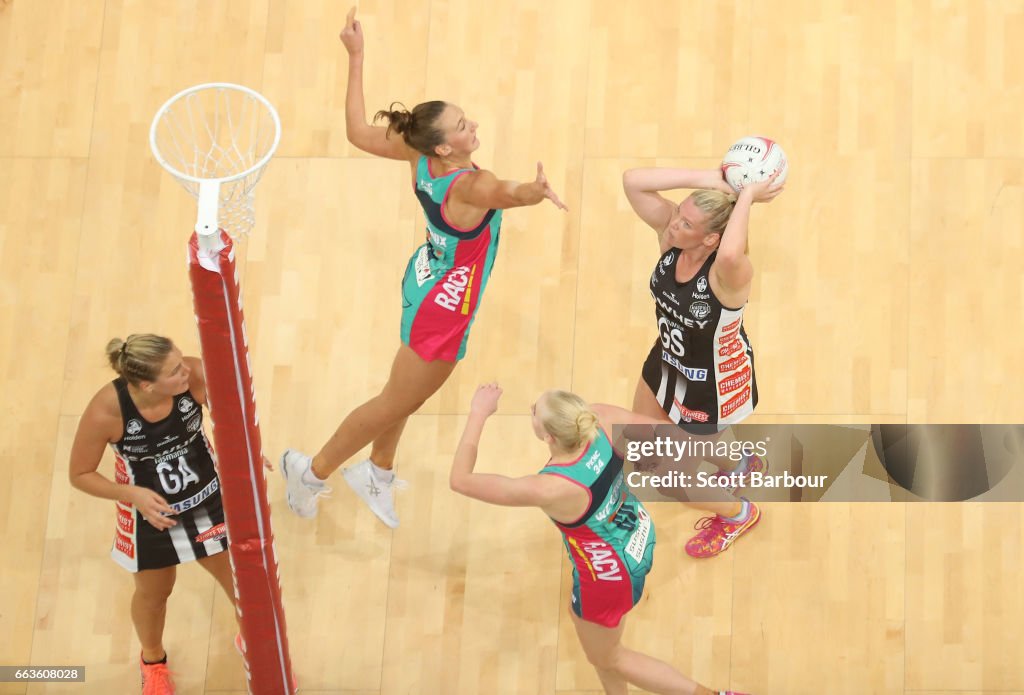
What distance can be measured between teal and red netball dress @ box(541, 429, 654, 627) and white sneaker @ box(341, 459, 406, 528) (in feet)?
3.98

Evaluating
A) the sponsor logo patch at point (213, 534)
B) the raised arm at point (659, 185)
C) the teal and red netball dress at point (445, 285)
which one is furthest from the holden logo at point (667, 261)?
the sponsor logo patch at point (213, 534)

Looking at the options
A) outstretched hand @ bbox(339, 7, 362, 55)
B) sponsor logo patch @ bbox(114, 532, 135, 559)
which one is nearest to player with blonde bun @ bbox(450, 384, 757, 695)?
sponsor logo patch @ bbox(114, 532, 135, 559)

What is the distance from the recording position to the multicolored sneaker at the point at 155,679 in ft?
16.1

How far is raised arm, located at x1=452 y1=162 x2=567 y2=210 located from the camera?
4.04 m

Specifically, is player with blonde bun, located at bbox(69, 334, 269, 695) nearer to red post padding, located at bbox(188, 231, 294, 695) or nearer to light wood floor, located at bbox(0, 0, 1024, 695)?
red post padding, located at bbox(188, 231, 294, 695)

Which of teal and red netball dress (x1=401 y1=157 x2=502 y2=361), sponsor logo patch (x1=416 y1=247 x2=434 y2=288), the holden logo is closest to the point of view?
the holden logo

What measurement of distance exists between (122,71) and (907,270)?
4.24 meters

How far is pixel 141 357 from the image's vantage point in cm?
404

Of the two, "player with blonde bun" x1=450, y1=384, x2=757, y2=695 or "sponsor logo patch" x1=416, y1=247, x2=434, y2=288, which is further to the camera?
"sponsor logo patch" x1=416, y1=247, x2=434, y2=288

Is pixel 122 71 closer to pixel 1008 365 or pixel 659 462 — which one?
pixel 659 462

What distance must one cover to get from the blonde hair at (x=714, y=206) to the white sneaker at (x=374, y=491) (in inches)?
76.7

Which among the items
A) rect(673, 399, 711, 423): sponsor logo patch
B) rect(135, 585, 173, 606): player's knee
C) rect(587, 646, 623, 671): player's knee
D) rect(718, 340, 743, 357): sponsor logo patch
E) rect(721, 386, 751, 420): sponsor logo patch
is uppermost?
rect(718, 340, 743, 357): sponsor logo patch
